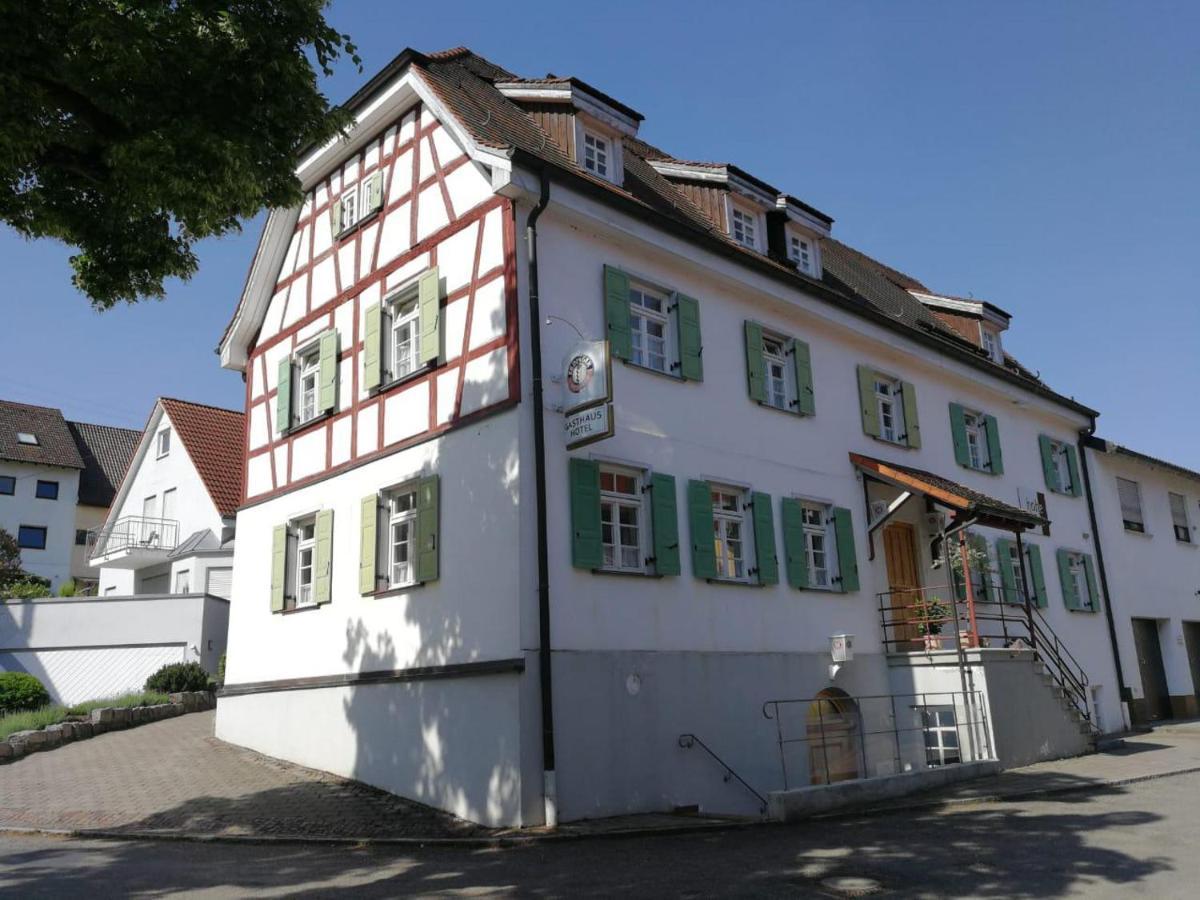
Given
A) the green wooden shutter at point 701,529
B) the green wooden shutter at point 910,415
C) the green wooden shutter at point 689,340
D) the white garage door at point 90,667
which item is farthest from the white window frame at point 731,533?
the white garage door at point 90,667

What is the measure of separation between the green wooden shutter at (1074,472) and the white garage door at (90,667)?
20478 millimetres

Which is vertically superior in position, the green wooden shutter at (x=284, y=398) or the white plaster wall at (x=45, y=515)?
the white plaster wall at (x=45, y=515)

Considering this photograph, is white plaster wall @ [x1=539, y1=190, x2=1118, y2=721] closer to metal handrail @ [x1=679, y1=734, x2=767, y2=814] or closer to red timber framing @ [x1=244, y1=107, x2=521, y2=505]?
red timber framing @ [x1=244, y1=107, x2=521, y2=505]

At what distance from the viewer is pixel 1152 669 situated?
979 inches

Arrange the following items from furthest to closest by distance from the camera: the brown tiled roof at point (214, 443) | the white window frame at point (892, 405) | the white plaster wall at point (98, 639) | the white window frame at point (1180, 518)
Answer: the brown tiled roof at point (214, 443), the white window frame at point (1180, 518), the white plaster wall at point (98, 639), the white window frame at point (892, 405)

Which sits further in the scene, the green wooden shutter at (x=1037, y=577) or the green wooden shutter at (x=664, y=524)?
the green wooden shutter at (x=1037, y=577)

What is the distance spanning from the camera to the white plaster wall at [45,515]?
4438 cm

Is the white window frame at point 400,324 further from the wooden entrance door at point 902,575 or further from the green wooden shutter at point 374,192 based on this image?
the wooden entrance door at point 902,575

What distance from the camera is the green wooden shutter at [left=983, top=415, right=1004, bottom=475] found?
21.1 m

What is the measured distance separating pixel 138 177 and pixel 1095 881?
991 centimetres

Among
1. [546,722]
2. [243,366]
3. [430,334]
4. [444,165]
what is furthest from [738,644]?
[243,366]

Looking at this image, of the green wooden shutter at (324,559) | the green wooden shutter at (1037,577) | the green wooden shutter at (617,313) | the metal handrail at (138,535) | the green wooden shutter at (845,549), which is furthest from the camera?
the metal handrail at (138,535)

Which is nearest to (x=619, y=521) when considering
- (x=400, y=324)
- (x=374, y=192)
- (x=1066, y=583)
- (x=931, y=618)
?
(x=400, y=324)

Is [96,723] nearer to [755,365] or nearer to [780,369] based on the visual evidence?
[755,365]
